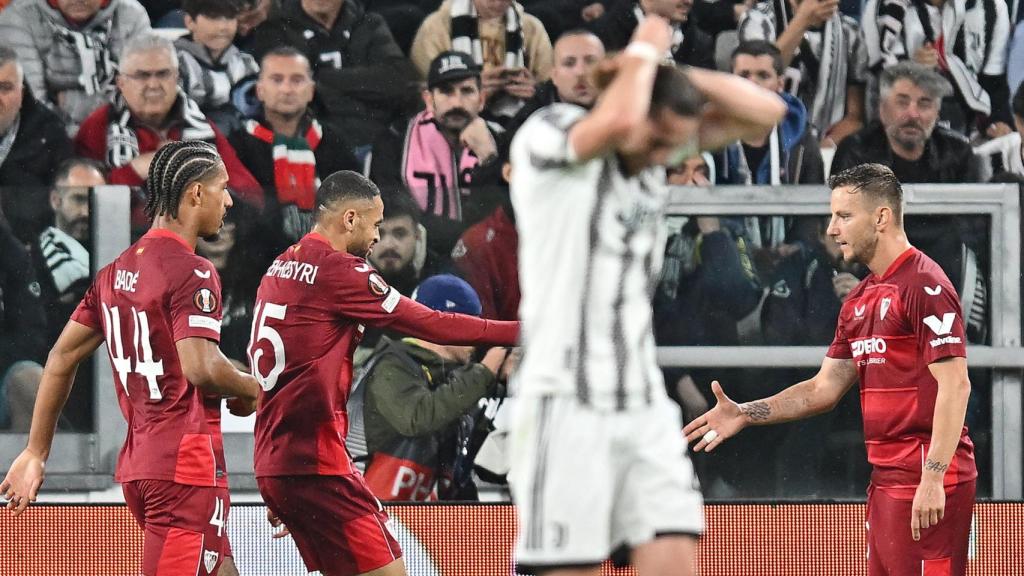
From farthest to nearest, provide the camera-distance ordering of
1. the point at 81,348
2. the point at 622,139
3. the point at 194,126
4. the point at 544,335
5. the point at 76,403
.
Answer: the point at 194,126 → the point at 76,403 → the point at 81,348 → the point at 544,335 → the point at 622,139

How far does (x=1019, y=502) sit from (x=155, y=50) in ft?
19.4

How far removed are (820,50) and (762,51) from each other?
0.55 meters

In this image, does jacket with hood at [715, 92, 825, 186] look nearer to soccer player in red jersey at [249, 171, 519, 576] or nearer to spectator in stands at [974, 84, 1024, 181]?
spectator in stands at [974, 84, 1024, 181]

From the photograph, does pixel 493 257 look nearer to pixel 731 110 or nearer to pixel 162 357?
pixel 162 357

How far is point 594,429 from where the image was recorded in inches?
130

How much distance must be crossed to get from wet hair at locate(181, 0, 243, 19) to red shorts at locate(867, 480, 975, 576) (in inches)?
233

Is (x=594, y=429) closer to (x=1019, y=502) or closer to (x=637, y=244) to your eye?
(x=637, y=244)

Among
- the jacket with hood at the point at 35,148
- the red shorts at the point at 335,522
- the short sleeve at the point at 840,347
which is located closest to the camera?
A: the red shorts at the point at 335,522

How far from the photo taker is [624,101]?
9.98 ft

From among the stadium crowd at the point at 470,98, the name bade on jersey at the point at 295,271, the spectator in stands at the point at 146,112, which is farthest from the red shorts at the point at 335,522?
the spectator in stands at the point at 146,112

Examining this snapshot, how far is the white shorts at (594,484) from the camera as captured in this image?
3273mm

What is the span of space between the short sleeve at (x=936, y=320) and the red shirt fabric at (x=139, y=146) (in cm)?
475

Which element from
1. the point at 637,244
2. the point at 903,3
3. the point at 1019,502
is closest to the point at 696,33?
the point at 903,3

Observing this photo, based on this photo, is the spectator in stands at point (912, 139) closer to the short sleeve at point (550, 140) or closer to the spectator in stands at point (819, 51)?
the spectator in stands at point (819, 51)
